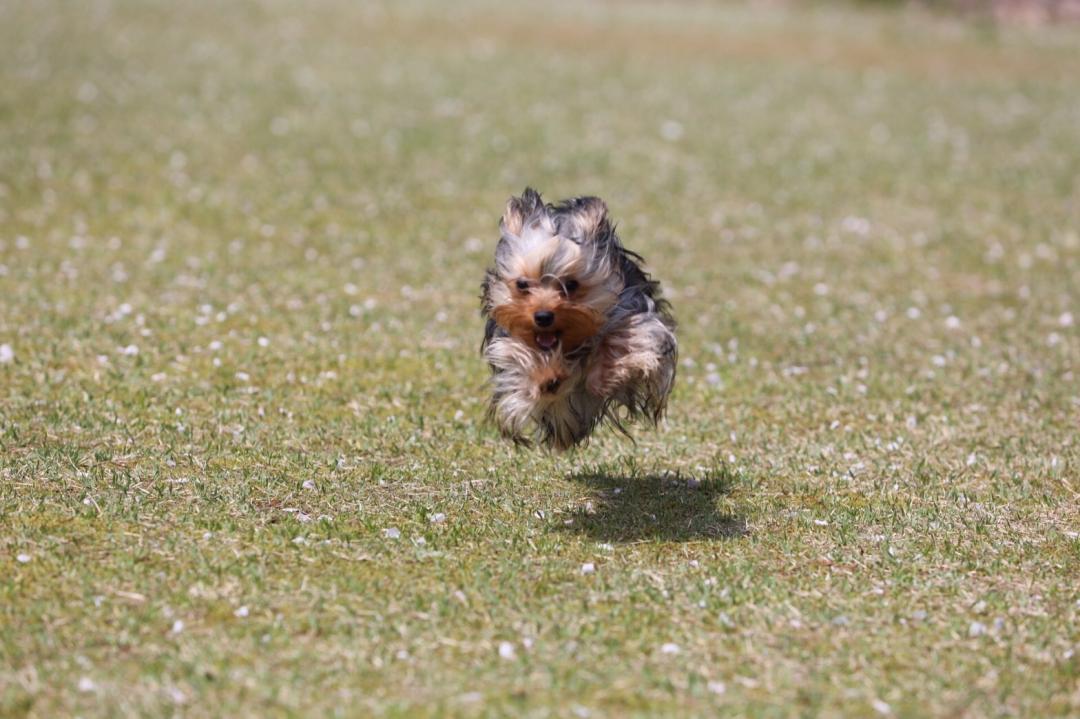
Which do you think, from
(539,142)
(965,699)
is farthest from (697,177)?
(965,699)

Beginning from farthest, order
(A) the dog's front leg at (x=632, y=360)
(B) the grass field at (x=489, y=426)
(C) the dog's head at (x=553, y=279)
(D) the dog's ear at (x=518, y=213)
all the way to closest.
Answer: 1. (D) the dog's ear at (x=518, y=213)
2. (A) the dog's front leg at (x=632, y=360)
3. (C) the dog's head at (x=553, y=279)
4. (B) the grass field at (x=489, y=426)

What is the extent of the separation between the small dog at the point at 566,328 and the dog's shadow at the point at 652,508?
54 centimetres

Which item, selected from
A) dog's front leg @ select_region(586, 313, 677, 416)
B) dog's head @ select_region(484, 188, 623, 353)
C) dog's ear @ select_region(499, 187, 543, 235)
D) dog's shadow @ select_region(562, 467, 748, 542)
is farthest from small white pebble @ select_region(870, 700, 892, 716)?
dog's ear @ select_region(499, 187, 543, 235)

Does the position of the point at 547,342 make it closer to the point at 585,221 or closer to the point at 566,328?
the point at 566,328

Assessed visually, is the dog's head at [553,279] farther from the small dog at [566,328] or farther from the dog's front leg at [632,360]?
the dog's front leg at [632,360]

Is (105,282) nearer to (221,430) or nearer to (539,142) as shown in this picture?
(221,430)

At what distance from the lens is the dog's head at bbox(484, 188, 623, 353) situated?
738cm

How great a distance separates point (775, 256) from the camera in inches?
608

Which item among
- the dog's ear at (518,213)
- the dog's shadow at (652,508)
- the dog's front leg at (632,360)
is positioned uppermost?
the dog's ear at (518,213)

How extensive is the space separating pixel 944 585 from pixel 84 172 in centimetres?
1296

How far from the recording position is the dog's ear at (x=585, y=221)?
764cm

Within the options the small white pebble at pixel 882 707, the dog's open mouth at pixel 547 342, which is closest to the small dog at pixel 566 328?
the dog's open mouth at pixel 547 342

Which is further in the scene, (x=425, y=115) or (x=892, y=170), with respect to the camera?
(x=425, y=115)

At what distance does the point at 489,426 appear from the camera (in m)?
9.97
